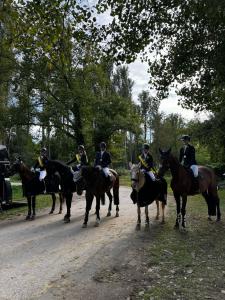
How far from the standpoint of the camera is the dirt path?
22.6ft

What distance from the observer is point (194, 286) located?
698 centimetres

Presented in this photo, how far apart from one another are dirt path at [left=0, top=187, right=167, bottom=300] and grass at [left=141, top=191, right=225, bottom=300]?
1.18ft

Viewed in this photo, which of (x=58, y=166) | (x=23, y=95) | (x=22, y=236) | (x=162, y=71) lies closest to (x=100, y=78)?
(x=23, y=95)

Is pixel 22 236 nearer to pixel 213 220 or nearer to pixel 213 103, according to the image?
pixel 213 220

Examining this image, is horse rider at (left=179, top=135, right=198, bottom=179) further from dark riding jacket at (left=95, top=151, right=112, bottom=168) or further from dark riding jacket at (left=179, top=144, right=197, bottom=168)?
dark riding jacket at (left=95, top=151, right=112, bottom=168)

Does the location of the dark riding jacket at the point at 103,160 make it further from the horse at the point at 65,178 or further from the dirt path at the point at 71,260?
the dirt path at the point at 71,260

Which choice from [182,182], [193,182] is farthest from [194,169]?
[182,182]

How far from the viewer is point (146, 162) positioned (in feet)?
43.4

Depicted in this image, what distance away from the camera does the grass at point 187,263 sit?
6.71 meters

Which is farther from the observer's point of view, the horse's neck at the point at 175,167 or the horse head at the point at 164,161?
the horse's neck at the point at 175,167

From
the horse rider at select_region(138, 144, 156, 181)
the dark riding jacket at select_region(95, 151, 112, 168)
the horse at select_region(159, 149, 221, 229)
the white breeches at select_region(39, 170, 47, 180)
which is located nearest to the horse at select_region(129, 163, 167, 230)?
the horse rider at select_region(138, 144, 156, 181)

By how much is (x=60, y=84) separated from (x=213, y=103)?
50.3ft

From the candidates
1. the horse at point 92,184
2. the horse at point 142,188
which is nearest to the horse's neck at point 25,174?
the horse at point 92,184

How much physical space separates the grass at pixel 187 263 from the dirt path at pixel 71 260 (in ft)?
1.18
